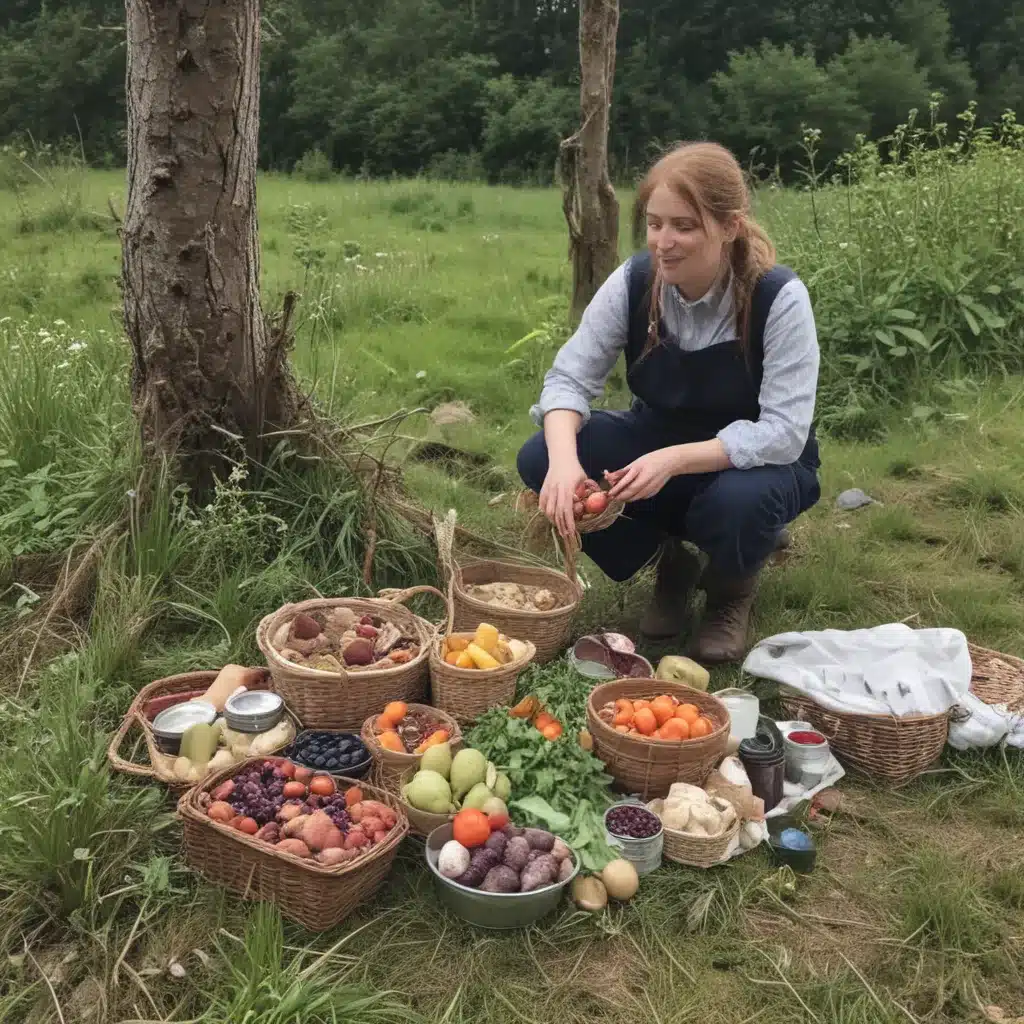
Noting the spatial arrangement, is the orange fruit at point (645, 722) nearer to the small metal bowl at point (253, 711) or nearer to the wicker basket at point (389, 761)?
the wicker basket at point (389, 761)

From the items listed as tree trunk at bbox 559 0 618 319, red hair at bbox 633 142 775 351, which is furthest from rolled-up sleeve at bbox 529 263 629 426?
tree trunk at bbox 559 0 618 319

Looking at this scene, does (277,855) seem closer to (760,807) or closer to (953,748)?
(760,807)

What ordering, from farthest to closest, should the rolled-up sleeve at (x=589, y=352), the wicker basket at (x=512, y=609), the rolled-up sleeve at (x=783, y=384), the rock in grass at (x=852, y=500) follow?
the rock in grass at (x=852, y=500), the rolled-up sleeve at (x=589, y=352), the wicker basket at (x=512, y=609), the rolled-up sleeve at (x=783, y=384)

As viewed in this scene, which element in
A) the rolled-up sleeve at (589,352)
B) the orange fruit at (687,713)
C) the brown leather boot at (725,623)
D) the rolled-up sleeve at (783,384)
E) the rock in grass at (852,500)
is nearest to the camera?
the orange fruit at (687,713)

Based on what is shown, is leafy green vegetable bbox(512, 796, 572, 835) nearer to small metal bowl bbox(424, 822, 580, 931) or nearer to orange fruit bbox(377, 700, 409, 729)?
small metal bowl bbox(424, 822, 580, 931)

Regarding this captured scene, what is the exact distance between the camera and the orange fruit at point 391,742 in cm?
252

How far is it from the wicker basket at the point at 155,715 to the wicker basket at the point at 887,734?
154cm

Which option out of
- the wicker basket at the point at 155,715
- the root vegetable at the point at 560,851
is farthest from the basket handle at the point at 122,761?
the root vegetable at the point at 560,851

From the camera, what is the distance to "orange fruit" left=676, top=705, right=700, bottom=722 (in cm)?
262

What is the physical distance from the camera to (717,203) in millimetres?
2799

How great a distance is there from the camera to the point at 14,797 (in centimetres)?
221

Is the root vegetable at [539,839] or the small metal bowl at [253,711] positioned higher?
the small metal bowl at [253,711]

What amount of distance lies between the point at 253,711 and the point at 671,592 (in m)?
1.59

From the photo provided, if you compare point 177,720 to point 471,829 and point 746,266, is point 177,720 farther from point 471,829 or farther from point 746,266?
point 746,266
